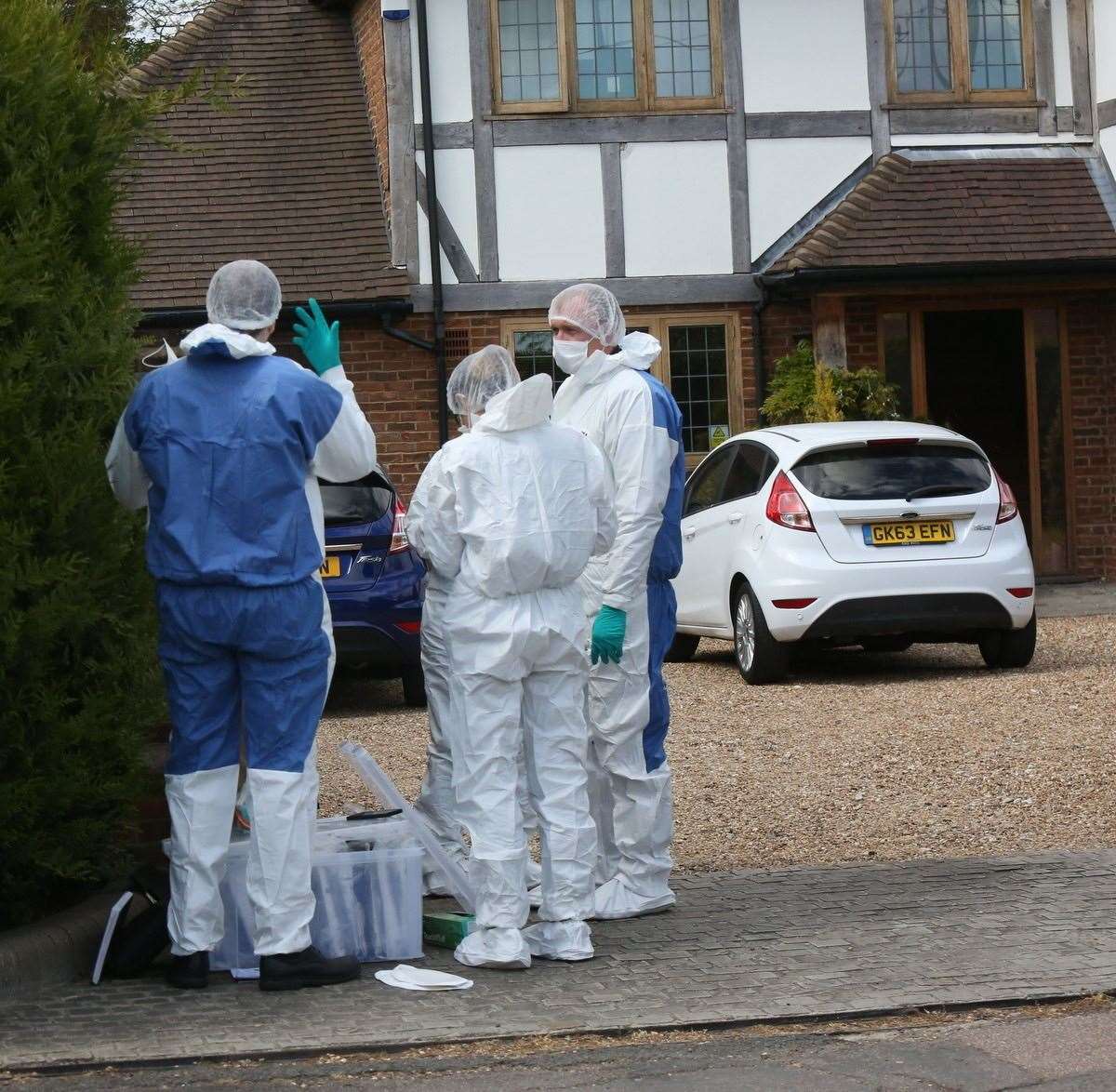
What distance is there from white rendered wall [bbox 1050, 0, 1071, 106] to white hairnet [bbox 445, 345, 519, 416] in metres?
12.9

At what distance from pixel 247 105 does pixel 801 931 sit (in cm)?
1377

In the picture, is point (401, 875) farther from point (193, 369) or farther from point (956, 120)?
point (956, 120)

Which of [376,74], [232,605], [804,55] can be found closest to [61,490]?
[232,605]

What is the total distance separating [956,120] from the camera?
17156 millimetres

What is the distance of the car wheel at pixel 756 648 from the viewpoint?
1127 centimetres

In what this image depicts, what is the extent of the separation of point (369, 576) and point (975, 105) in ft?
29.9

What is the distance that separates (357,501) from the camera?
1059 cm

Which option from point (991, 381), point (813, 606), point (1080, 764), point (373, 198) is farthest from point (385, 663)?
point (991, 381)

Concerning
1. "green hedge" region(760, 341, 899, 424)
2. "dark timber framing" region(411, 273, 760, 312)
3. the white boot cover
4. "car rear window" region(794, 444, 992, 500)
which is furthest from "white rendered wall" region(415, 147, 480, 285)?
the white boot cover

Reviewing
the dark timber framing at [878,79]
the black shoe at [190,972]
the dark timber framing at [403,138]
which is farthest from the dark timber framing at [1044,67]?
the black shoe at [190,972]

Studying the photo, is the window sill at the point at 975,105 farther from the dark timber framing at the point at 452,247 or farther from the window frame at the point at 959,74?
the dark timber framing at the point at 452,247

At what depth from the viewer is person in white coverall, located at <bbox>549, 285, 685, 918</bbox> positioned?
19.7ft

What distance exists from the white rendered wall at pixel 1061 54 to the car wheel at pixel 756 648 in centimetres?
783

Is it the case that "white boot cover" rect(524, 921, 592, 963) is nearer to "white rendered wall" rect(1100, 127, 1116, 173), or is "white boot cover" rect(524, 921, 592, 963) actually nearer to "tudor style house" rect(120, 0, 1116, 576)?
"tudor style house" rect(120, 0, 1116, 576)
